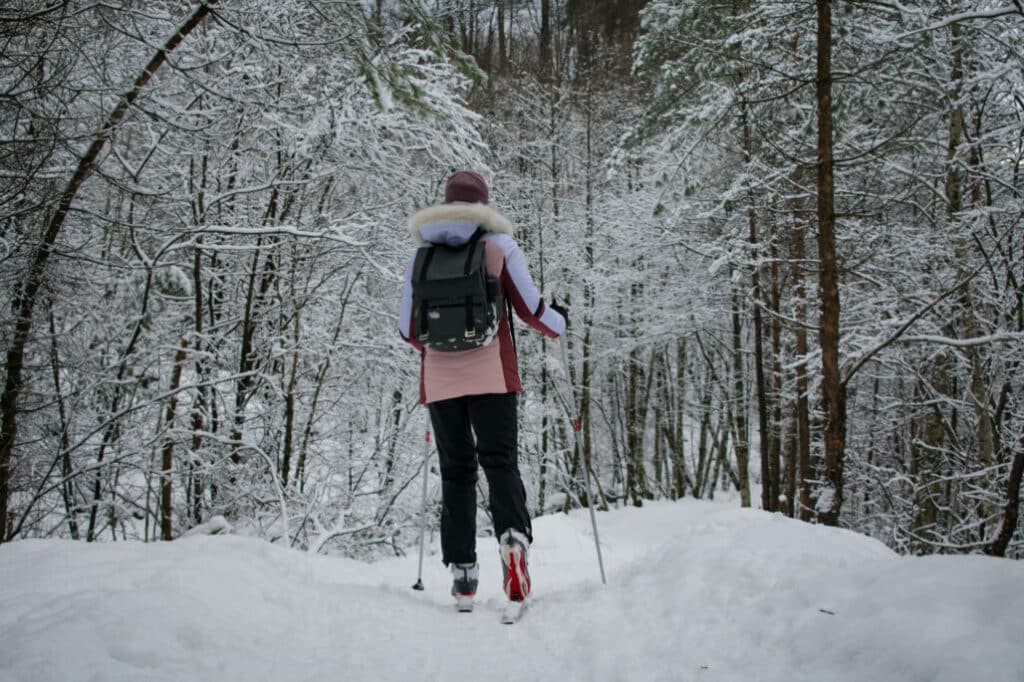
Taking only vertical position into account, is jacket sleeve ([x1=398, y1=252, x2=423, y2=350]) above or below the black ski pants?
above

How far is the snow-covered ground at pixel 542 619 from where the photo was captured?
54.7 inches

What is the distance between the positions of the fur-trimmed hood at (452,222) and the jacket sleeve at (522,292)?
0.09 meters

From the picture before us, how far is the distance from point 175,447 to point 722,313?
36.2 ft

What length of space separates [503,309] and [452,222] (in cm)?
45

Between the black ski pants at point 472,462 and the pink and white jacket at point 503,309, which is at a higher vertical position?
the pink and white jacket at point 503,309

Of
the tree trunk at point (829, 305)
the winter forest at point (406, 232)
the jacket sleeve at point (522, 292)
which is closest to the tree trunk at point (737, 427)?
the winter forest at point (406, 232)

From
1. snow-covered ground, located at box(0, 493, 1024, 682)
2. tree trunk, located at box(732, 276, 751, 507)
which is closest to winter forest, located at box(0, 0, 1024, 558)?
tree trunk, located at box(732, 276, 751, 507)

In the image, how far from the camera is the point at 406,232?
844 centimetres

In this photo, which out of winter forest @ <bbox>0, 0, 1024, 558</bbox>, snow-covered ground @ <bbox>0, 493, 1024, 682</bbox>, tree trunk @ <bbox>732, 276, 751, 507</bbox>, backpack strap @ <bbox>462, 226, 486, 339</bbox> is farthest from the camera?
tree trunk @ <bbox>732, 276, 751, 507</bbox>

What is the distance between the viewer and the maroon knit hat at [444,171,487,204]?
8.99 ft

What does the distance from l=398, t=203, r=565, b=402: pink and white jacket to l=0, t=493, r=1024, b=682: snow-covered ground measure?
0.96 m

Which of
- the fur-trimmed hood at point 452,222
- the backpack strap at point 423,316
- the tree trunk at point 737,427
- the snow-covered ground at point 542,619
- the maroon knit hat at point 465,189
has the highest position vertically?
the maroon knit hat at point 465,189

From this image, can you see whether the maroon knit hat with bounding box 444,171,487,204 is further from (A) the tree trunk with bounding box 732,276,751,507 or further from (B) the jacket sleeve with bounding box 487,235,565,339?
(A) the tree trunk with bounding box 732,276,751,507

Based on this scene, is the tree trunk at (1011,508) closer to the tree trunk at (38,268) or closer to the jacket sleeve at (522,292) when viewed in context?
the jacket sleeve at (522,292)
